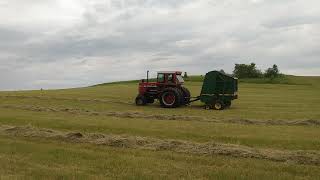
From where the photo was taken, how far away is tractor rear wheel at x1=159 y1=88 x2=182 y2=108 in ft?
107

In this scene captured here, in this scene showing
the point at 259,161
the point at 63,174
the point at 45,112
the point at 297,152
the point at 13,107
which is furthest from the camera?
the point at 13,107

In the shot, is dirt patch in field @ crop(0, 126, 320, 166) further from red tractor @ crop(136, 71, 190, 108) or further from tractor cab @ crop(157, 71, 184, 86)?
tractor cab @ crop(157, 71, 184, 86)

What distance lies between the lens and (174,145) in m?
16.6

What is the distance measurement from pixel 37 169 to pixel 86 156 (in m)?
2.08

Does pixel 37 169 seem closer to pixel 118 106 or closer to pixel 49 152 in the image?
pixel 49 152

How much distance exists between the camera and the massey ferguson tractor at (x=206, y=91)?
32.5 metres

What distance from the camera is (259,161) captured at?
14.1m

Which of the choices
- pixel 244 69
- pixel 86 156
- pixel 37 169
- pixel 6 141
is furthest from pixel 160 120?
pixel 244 69

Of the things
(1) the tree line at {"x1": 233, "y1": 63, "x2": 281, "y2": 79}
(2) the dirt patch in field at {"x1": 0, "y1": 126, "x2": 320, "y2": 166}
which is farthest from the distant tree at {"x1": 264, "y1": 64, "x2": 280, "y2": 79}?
(2) the dirt patch in field at {"x1": 0, "y1": 126, "x2": 320, "y2": 166}

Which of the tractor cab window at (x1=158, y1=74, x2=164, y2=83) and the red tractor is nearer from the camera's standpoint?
the red tractor

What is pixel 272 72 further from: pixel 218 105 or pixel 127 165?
pixel 127 165

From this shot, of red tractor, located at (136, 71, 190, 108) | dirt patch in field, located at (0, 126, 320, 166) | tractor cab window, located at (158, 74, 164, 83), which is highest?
tractor cab window, located at (158, 74, 164, 83)

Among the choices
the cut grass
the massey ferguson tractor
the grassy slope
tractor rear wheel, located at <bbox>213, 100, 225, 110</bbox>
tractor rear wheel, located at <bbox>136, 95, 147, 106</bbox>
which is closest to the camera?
the cut grass

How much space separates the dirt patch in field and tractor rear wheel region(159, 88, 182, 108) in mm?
13513
